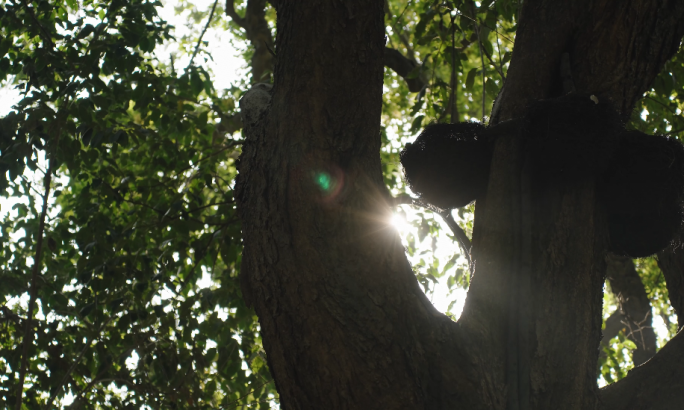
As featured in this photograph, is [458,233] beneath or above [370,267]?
above

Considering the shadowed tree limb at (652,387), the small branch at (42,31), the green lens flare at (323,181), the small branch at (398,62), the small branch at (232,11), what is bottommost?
the shadowed tree limb at (652,387)

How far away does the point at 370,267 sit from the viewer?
54.7 inches

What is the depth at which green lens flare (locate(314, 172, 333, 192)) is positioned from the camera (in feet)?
4.68

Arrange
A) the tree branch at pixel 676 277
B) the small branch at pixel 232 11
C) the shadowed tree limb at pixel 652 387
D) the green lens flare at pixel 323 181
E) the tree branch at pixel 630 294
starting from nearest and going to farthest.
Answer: the green lens flare at pixel 323 181 < the shadowed tree limb at pixel 652 387 < the tree branch at pixel 676 277 < the tree branch at pixel 630 294 < the small branch at pixel 232 11

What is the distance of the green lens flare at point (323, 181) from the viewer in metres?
1.43

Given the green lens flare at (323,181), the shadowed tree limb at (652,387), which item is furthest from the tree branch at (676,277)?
the green lens flare at (323,181)

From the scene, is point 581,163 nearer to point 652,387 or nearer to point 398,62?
point 652,387

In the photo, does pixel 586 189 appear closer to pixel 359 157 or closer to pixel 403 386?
pixel 359 157

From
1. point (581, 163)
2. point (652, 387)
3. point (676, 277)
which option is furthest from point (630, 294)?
point (581, 163)

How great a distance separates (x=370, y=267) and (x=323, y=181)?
25 cm

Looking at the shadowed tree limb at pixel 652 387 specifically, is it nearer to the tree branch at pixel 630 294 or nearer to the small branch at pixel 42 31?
the tree branch at pixel 630 294

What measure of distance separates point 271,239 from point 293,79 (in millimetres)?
446

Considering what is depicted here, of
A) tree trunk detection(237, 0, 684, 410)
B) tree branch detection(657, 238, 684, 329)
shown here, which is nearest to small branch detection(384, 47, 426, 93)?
tree branch detection(657, 238, 684, 329)

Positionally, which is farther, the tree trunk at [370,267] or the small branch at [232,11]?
the small branch at [232,11]
